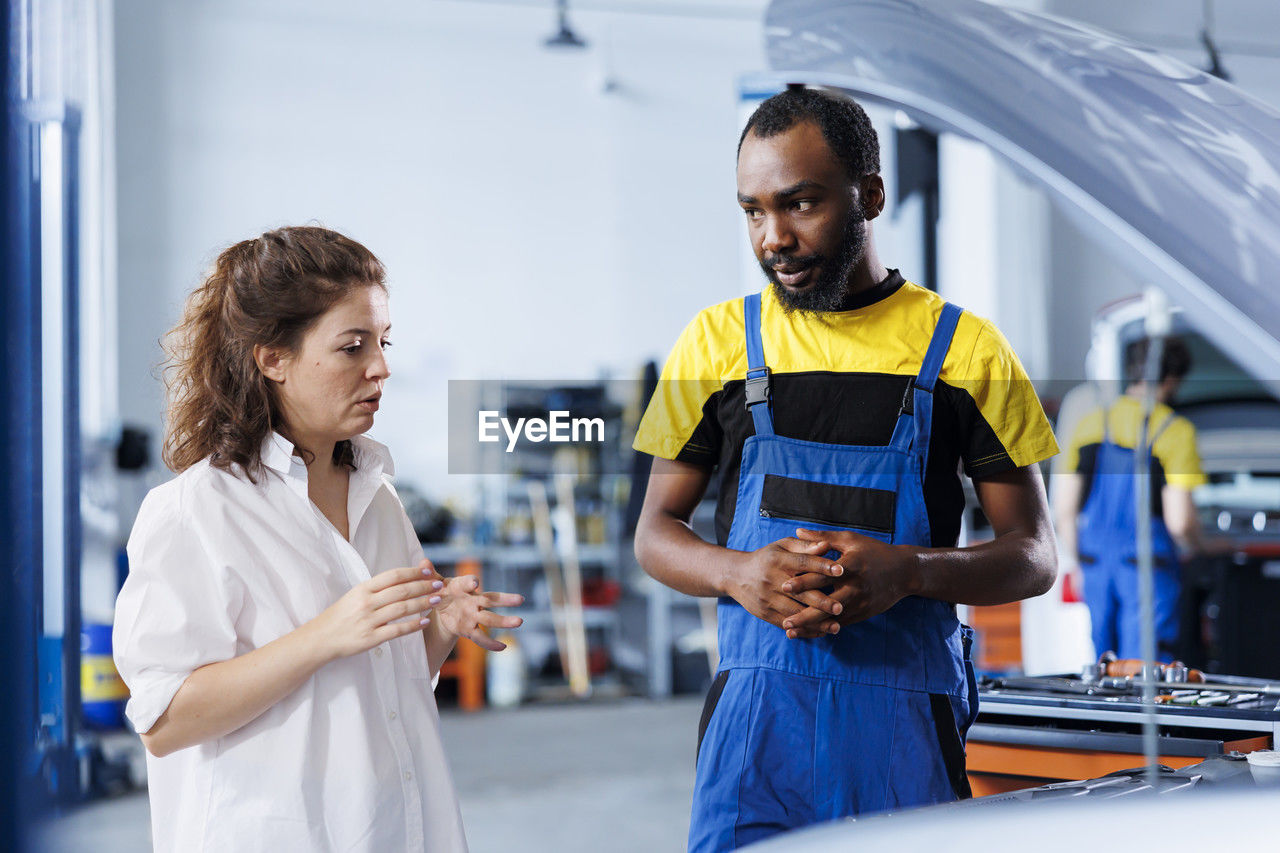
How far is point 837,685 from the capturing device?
1.14 metres

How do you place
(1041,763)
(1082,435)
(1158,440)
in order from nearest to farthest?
(1041,763), (1082,435), (1158,440)

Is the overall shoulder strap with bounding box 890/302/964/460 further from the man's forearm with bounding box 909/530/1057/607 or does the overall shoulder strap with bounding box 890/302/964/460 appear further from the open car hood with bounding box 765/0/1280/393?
the open car hood with bounding box 765/0/1280/393

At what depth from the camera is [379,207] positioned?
5609 mm

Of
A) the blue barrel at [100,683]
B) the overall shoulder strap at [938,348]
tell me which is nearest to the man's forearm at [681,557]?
the overall shoulder strap at [938,348]

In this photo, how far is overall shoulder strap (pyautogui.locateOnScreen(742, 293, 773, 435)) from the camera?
119cm

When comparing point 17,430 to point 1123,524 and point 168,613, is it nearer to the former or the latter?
point 168,613

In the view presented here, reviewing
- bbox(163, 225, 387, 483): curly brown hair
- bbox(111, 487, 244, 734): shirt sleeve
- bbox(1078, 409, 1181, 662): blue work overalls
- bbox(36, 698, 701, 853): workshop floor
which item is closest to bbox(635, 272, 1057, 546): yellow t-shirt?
bbox(163, 225, 387, 483): curly brown hair

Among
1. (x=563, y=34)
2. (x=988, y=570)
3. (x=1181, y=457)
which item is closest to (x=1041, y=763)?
(x=988, y=570)

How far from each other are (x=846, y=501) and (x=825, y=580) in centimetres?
13

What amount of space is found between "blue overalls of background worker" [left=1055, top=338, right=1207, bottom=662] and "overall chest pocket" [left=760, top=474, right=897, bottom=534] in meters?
1.12

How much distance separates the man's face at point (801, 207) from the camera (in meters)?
1.13

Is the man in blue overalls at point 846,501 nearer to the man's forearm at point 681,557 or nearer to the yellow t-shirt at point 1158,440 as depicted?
the man's forearm at point 681,557

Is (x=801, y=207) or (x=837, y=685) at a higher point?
(x=801, y=207)

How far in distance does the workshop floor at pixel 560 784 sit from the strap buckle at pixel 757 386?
173cm
